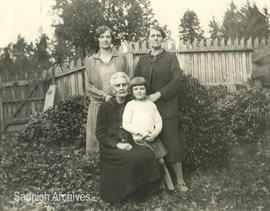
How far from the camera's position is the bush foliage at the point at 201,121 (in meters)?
4.80

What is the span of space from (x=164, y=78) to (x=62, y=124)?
3182 mm

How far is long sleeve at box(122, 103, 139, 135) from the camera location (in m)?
Result: 4.07

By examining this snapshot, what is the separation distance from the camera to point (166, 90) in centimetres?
428

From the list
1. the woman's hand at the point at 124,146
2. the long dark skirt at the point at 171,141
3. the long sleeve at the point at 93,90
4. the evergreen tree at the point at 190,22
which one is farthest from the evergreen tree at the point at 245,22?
the woman's hand at the point at 124,146

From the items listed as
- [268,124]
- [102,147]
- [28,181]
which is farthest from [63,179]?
[268,124]

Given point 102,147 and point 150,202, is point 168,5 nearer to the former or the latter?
point 102,147

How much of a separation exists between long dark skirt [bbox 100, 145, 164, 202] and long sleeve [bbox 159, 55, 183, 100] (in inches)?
27.4

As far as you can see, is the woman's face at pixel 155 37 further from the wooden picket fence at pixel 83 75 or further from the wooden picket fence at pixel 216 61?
the wooden picket fence at pixel 216 61

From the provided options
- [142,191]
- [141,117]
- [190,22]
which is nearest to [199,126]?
[141,117]

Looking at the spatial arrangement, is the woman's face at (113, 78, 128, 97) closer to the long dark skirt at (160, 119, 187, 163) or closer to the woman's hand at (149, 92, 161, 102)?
the woman's hand at (149, 92, 161, 102)

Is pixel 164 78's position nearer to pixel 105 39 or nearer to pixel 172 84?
pixel 172 84

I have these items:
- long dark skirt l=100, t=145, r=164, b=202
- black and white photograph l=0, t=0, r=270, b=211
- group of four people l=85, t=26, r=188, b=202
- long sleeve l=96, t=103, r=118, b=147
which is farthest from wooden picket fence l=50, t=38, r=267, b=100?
long dark skirt l=100, t=145, r=164, b=202

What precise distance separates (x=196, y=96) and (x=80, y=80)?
4.78m

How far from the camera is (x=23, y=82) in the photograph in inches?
372
